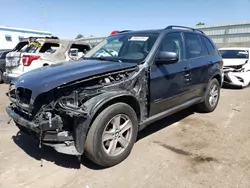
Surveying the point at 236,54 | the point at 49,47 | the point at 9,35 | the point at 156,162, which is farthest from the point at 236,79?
the point at 9,35

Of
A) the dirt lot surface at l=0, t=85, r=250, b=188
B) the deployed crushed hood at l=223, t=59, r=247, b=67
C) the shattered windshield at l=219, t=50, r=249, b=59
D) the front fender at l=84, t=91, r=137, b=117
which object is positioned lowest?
the dirt lot surface at l=0, t=85, r=250, b=188

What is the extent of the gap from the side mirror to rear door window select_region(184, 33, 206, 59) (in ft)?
3.05

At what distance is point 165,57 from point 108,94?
3.81 ft

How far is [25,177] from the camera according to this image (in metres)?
2.86

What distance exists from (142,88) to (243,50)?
26.5 ft

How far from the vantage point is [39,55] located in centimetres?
688

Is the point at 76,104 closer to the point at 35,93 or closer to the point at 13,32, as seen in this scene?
the point at 35,93

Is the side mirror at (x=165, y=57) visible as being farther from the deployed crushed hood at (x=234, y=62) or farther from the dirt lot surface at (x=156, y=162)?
the deployed crushed hood at (x=234, y=62)

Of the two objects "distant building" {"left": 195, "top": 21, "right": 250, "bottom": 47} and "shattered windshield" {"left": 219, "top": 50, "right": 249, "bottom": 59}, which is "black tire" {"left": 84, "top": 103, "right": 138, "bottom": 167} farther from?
"distant building" {"left": 195, "top": 21, "right": 250, "bottom": 47}

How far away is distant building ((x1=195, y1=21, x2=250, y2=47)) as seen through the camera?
1688 cm

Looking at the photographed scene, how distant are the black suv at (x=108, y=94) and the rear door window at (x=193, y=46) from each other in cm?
4

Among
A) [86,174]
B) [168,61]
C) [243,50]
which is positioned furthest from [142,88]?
[243,50]

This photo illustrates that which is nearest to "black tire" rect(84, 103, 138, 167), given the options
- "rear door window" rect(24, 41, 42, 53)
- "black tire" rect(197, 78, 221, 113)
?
"black tire" rect(197, 78, 221, 113)

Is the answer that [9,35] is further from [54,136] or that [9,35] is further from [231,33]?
[54,136]
